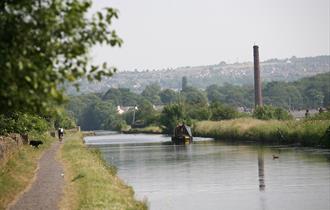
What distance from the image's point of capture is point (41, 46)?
460 inches

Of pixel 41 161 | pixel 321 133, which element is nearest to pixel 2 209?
pixel 41 161

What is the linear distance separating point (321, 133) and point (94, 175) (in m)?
42.9

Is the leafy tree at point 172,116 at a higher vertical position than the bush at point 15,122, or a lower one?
higher

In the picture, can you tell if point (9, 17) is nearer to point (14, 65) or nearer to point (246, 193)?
point (14, 65)

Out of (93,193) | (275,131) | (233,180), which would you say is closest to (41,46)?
(93,193)

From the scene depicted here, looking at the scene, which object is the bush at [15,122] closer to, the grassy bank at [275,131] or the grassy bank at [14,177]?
the grassy bank at [14,177]

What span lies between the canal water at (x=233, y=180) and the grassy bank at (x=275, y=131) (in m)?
10.9

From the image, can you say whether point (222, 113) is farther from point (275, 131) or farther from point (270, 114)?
point (275, 131)

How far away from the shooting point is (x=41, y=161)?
47469mm

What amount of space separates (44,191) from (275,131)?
6333cm

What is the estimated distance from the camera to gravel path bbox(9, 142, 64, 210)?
2462 centimetres

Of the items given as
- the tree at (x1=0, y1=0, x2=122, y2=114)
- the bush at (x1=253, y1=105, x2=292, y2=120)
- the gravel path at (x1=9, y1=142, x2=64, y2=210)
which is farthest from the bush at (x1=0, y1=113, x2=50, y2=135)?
the bush at (x1=253, y1=105, x2=292, y2=120)

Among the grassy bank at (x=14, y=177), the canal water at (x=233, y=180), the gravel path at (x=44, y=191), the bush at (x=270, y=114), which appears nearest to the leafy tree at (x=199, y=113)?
the bush at (x=270, y=114)

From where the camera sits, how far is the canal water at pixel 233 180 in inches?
1272
